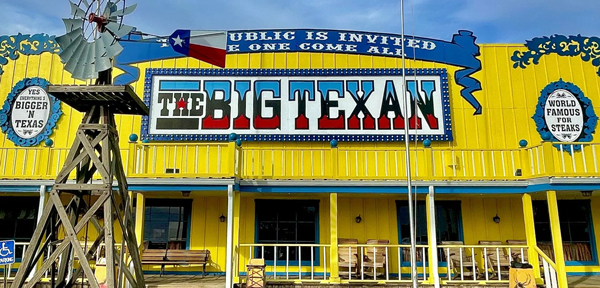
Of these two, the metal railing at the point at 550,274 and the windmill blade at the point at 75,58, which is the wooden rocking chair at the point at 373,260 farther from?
the windmill blade at the point at 75,58

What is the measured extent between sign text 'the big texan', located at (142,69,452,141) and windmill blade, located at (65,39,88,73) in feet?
21.1

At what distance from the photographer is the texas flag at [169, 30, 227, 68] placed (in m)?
8.24

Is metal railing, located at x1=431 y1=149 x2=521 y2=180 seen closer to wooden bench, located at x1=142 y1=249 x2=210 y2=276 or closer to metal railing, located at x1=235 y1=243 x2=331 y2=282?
metal railing, located at x1=235 y1=243 x2=331 y2=282

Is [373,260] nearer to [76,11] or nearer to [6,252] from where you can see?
[6,252]

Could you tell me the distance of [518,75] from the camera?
43.7 feet

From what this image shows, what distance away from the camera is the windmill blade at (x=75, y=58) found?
642 centimetres

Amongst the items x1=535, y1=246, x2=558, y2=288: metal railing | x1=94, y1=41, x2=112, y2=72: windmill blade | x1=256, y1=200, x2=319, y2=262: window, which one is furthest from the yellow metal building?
x1=94, y1=41, x2=112, y2=72: windmill blade

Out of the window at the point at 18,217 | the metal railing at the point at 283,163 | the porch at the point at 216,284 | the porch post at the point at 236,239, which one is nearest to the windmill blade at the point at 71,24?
the porch post at the point at 236,239

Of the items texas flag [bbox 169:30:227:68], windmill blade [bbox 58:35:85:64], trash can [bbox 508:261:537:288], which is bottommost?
trash can [bbox 508:261:537:288]

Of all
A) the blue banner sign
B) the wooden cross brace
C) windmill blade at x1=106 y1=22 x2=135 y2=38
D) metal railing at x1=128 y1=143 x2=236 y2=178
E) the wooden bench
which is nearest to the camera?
the wooden cross brace

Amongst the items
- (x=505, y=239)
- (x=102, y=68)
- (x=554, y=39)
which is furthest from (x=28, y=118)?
(x=554, y=39)

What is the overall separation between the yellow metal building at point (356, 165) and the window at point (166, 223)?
A: 0.10ft

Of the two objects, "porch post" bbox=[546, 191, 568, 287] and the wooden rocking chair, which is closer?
"porch post" bbox=[546, 191, 568, 287]

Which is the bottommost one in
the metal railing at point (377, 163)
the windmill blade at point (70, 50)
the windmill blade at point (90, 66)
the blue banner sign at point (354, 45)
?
the metal railing at point (377, 163)
